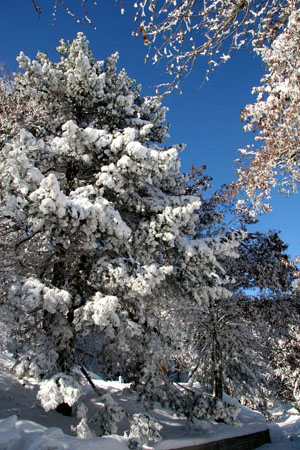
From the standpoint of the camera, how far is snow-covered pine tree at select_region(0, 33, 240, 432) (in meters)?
7.09

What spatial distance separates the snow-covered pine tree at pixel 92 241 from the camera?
7.09 metres

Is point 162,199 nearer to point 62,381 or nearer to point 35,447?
point 62,381

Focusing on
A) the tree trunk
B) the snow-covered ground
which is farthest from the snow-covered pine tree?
the tree trunk

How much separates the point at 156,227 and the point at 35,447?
550cm

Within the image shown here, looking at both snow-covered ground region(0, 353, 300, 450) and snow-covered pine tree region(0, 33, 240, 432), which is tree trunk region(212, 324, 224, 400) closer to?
snow-covered ground region(0, 353, 300, 450)

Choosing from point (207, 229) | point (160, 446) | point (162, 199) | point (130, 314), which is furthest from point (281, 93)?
point (207, 229)

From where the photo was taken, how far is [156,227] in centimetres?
867

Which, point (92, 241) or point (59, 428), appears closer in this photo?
point (59, 428)

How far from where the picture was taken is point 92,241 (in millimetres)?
7809

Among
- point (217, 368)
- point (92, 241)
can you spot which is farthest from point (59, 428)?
point (217, 368)

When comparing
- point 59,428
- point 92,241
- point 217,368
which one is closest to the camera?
point 59,428

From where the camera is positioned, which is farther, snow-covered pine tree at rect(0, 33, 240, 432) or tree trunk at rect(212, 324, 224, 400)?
tree trunk at rect(212, 324, 224, 400)

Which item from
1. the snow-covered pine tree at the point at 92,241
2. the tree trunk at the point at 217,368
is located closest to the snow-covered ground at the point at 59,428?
the snow-covered pine tree at the point at 92,241

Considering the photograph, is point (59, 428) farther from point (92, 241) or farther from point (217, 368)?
point (217, 368)
